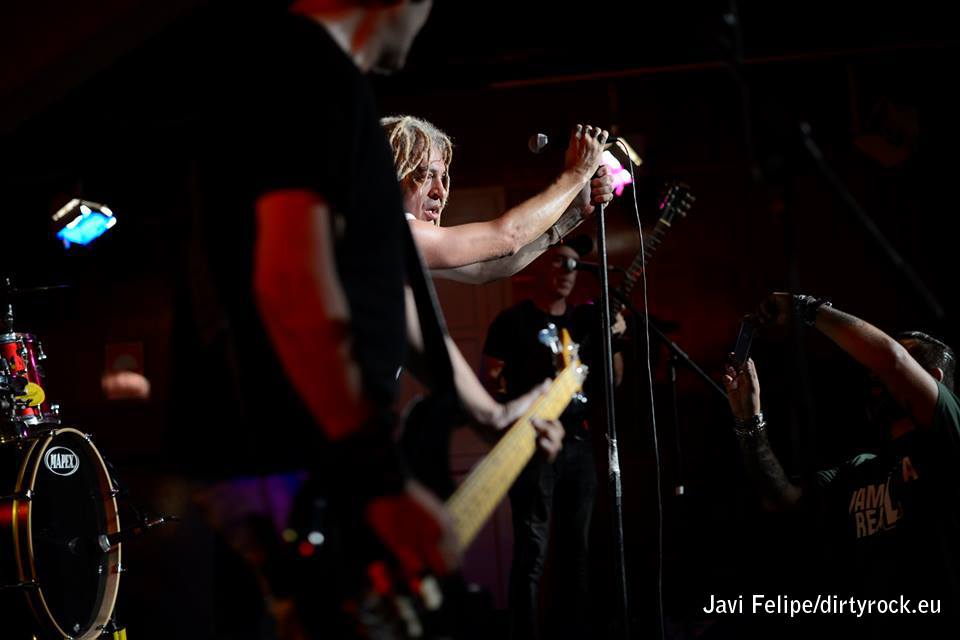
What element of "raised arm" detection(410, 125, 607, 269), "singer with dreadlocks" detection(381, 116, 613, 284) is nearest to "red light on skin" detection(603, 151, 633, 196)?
"singer with dreadlocks" detection(381, 116, 613, 284)

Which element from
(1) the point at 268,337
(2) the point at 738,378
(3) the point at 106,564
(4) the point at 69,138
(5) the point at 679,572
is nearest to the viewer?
(1) the point at 268,337

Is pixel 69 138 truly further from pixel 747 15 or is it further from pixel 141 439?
pixel 747 15

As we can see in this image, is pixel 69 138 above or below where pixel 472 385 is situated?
above

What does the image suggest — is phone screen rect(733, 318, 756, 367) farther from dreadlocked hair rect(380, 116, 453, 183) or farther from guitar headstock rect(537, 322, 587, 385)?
dreadlocked hair rect(380, 116, 453, 183)

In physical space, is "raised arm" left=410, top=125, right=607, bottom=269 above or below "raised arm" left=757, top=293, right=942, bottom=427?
above

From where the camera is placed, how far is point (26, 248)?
21.4 feet

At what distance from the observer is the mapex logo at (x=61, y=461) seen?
4.28 m

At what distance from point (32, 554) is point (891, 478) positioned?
11.9ft

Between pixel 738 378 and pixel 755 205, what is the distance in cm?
294

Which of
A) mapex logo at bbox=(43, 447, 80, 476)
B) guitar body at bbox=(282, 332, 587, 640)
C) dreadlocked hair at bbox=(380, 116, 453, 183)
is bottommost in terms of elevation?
guitar body at bbox=(282, 332, 587, 640)

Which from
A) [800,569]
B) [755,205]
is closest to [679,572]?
[800,569]

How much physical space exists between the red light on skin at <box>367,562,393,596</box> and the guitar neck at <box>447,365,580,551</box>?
0.15m

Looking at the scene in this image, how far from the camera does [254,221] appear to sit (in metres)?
1.45

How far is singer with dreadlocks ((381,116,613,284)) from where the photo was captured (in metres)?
2.71
